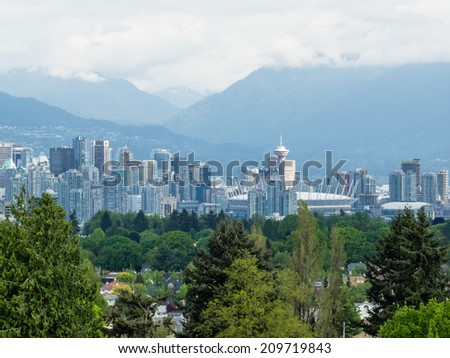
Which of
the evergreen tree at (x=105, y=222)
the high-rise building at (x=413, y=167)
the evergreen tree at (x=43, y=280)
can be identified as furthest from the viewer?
the high-rise building at (x=413, y=167)

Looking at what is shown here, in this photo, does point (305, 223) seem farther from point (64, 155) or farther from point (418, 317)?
point (64, 155)

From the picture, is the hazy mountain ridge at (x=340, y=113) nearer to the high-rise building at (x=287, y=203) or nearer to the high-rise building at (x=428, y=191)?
the high-rise building at (x=428, y=191)

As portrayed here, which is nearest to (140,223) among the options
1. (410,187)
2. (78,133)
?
(410,187)

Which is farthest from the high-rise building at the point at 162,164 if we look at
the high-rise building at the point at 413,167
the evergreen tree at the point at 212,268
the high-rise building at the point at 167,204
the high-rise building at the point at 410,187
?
the evergreen tree at the point at 212,268

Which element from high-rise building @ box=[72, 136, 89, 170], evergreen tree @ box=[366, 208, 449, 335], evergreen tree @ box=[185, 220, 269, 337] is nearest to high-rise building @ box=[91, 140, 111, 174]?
high-rise building @ box=[72, 136, 89, 170]

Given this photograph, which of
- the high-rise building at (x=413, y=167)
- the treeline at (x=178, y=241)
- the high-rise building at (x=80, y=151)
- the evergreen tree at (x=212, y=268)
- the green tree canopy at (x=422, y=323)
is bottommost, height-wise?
the treeline at (x=178, y=241)

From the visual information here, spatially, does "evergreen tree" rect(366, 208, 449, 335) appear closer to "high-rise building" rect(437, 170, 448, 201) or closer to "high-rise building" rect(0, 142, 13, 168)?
"high-rise building" rect(437, 170, 448, 201)
